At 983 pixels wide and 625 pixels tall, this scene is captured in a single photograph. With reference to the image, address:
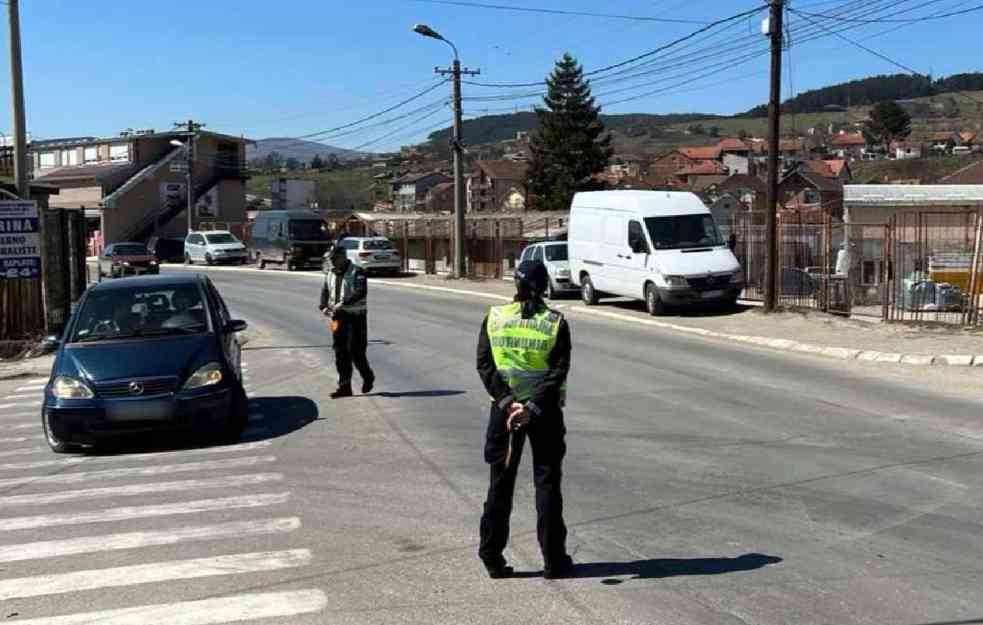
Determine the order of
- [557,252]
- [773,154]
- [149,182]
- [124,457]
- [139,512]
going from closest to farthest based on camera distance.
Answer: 1. [139,512]
2. [124,457]
3. [773,154]
4. [557,252]
5. [149,182]

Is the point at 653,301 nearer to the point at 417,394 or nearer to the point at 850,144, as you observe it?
the point at 417,394

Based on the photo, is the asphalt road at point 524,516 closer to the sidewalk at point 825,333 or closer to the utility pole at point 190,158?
the sidewalk at point 825,333

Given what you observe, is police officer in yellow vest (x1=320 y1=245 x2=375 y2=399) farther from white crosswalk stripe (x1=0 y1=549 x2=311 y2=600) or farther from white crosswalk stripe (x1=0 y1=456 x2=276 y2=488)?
white crosswalk stripe (x1=0 y1=549 x2=311 y2=600)

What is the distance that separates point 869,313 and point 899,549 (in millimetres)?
16961

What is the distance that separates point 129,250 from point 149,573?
4048 cm

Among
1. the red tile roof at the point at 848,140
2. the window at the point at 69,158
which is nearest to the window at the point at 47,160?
the window at the point at 69,158

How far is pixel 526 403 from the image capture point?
548 centimetres

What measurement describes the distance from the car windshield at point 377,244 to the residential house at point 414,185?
102 m

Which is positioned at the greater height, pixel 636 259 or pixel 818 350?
pixel 636 259

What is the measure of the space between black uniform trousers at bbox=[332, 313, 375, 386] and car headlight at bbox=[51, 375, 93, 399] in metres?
3.28

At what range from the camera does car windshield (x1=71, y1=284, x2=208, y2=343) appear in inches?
403

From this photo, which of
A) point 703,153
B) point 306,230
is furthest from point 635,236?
point 703,153

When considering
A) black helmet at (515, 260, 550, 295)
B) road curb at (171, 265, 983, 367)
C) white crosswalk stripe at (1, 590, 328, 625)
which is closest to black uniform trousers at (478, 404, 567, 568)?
black helmet at (515, 260, 550, 295)

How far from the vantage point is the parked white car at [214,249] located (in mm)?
52438
